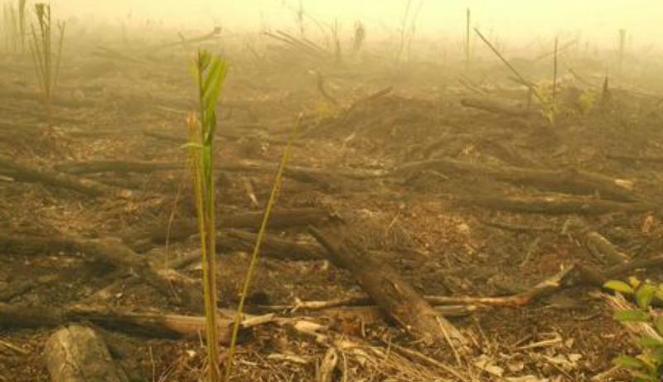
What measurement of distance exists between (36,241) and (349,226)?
1606mm

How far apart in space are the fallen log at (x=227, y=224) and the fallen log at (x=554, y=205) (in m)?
1.17

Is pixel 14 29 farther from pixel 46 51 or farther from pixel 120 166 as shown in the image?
pixel 120 166

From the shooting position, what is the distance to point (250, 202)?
4.05 meters

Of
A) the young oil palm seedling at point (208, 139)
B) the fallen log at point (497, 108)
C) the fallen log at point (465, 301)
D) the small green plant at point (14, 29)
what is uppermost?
the small green plant at point (14, 29)

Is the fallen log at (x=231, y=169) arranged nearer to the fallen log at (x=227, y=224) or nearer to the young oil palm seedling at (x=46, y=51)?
the young oil palm seedling at (x=46, y=51)

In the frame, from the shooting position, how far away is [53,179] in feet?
13.7

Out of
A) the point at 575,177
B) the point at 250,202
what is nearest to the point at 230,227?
the point at 250,202

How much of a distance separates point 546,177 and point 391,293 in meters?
2.27

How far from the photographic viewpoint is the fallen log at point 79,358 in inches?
82.9

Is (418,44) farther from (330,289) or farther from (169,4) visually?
(169,4)

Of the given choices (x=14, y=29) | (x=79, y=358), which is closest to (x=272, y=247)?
(x=79, y=358)

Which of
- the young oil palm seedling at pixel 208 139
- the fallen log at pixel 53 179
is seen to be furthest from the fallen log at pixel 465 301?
the fallen log at pixel 53 179

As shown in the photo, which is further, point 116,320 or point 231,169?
point 231,169

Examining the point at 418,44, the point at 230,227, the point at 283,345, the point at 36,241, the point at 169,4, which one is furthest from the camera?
the point at 169,4
